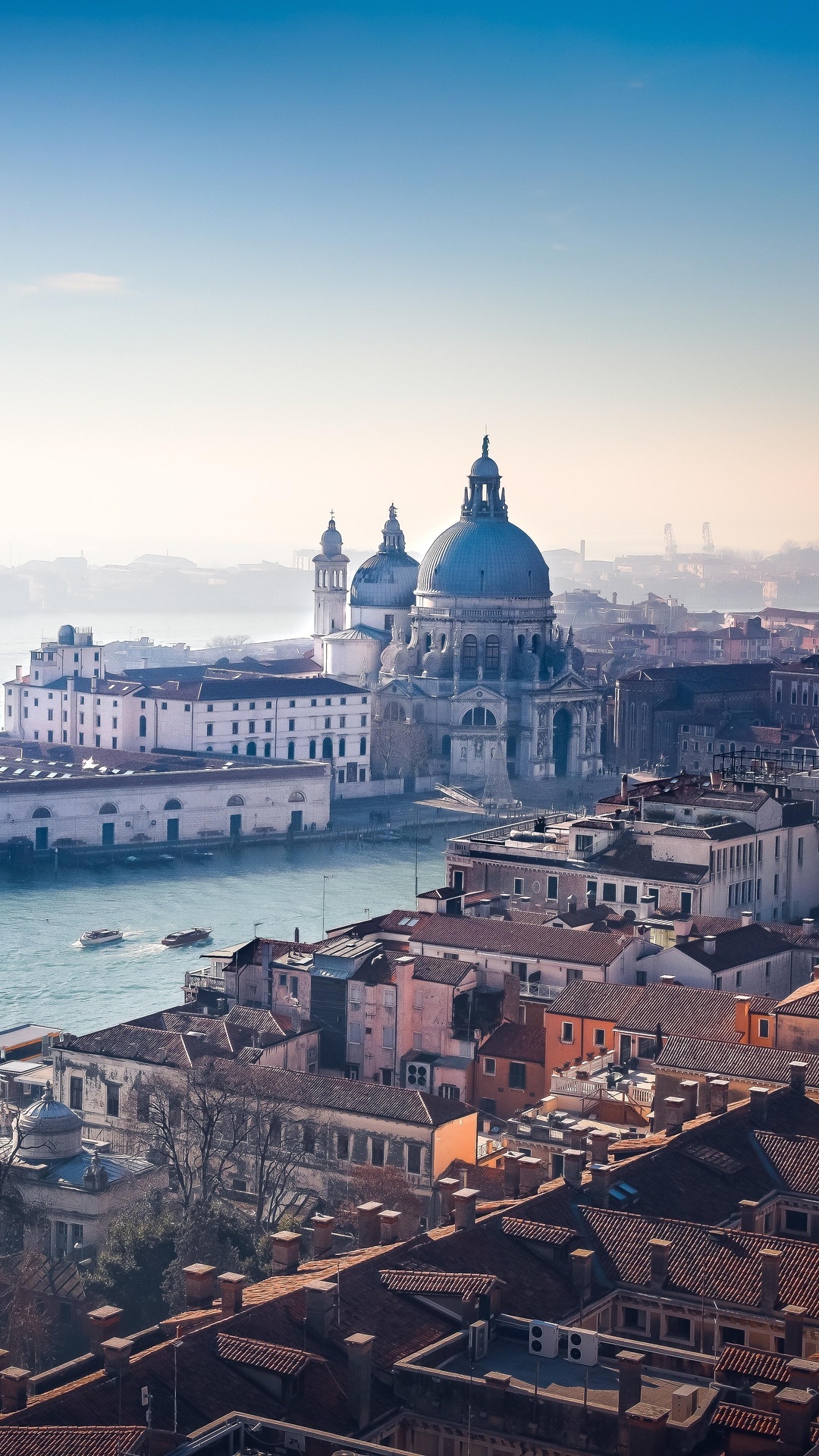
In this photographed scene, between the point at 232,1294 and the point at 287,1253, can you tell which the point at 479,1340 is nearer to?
the point at 232,1294

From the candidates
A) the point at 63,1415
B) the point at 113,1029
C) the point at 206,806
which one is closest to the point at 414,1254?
the point at 63,1415

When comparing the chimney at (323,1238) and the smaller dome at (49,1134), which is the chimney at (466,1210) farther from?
the smaller dome at (49,1134)

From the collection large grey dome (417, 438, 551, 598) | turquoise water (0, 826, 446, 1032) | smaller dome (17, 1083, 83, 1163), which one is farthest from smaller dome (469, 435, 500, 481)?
smaller dome (17, 1083, 83, 1163)

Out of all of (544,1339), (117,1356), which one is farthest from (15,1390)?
(544,1339)

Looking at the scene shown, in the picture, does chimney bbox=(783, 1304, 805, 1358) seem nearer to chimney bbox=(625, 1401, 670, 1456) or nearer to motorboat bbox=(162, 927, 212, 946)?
chimney bbox=(625, 1401, 670, 1456)

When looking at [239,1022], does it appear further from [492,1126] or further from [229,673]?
[229,673]

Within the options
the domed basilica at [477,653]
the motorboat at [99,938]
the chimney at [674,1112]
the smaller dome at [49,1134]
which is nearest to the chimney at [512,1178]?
the chimney at [674,1112]

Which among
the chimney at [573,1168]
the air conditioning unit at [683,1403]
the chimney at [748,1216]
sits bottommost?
the chimney at [748,1216]
